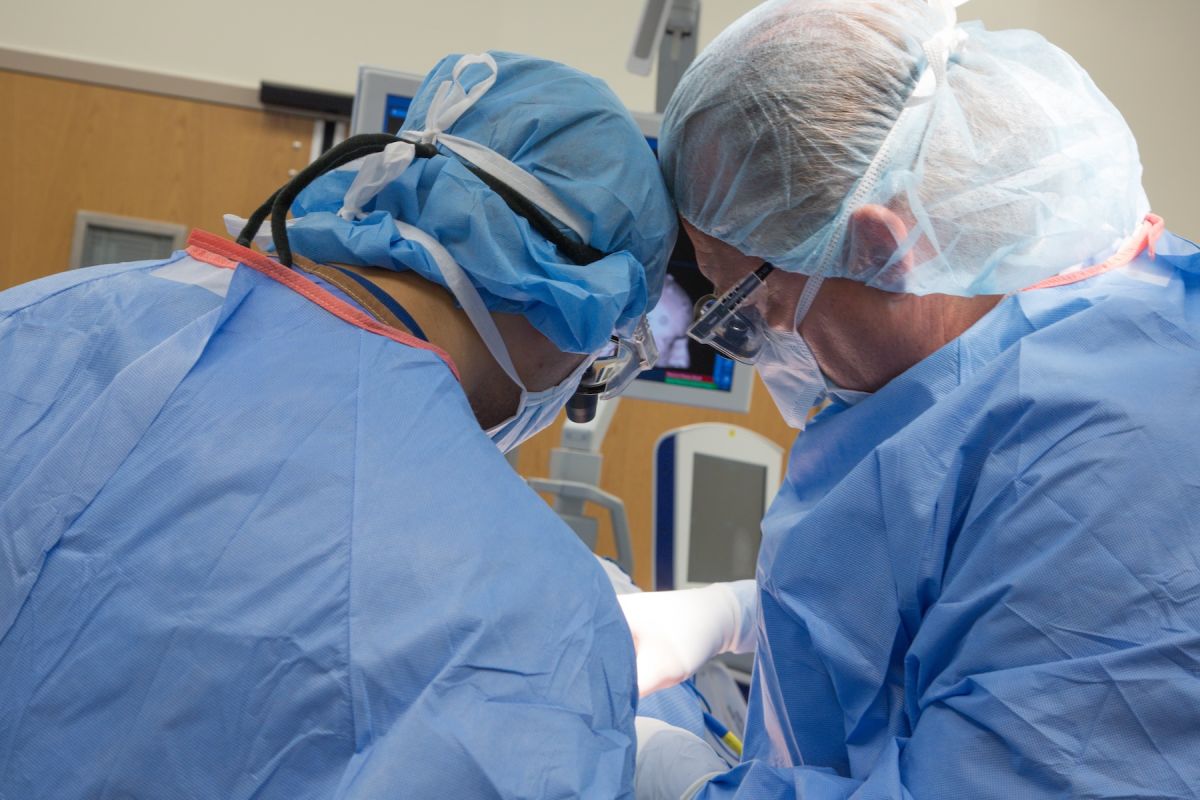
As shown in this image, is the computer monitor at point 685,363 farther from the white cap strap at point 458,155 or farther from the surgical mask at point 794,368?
the white cap strap at point 458,155

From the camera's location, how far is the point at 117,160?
3.24 metres

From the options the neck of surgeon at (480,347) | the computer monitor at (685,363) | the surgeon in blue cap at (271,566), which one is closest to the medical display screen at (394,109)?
the computer monitor at (685,363)

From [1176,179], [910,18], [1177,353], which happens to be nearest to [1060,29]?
[1176,179]

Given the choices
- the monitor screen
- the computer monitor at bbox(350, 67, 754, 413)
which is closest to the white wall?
the computer monitor at bbox(350, 67, 754, 413)

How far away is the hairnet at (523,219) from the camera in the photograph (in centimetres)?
92

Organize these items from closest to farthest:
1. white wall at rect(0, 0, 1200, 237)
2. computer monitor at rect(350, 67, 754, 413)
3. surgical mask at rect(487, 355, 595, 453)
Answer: surgical mask at rect(487, 355, 595, 453) → computer monitor at rect(350, 67, 754, 413) → white wall at rect(0, 0, 1200, 237)

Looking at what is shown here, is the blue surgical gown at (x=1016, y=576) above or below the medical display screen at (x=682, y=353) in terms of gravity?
above

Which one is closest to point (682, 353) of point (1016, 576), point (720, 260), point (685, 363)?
point (685, 363)

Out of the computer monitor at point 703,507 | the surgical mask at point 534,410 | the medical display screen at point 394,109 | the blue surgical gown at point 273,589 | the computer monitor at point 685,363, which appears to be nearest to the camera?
the blue surgical gown at point 273,589

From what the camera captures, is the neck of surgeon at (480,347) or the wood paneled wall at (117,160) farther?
the wood paneled wall at (117,160)

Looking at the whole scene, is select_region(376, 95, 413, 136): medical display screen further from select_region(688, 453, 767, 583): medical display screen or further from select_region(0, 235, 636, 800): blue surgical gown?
select_region(0, 235, 636, 800): blue surgical gown

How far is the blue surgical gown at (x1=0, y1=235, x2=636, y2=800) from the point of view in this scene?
628 mm

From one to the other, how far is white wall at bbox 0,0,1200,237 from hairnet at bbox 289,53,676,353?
8.14 feet

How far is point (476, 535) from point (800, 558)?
0.39m
